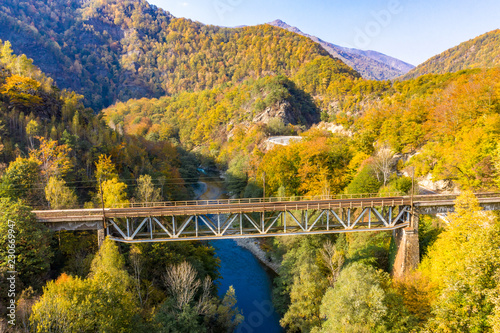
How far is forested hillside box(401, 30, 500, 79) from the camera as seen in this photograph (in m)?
105

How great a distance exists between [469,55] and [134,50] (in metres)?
185

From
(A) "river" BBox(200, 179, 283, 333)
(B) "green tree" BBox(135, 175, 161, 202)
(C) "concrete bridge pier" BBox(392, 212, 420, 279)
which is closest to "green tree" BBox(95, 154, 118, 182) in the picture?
(B) "green tree" BBox(135, 175, 161, 202)

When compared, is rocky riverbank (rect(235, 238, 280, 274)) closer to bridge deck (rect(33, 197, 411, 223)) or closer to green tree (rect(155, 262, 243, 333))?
green tree (rect(155, 262, 243, 333))

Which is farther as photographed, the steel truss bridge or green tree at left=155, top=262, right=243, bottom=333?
the steel truss bridge

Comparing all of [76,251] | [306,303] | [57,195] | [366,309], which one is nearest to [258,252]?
[306,303]

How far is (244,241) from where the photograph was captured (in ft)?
141

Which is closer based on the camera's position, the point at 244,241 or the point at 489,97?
the point at 489,97

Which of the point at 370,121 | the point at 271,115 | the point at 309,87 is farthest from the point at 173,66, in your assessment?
the point at 370,121

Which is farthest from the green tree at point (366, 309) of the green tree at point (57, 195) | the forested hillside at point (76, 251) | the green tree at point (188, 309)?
the green tree at point (57, 195)

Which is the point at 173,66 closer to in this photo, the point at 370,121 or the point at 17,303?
the point at 370,121

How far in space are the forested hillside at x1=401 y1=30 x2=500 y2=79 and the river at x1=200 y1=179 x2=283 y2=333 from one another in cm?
10606

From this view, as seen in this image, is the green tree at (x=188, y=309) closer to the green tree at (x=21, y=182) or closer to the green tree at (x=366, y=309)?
the green tree at (x=366, y=309)

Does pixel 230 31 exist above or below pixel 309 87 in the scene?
above

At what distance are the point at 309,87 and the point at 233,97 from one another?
29.3 m
